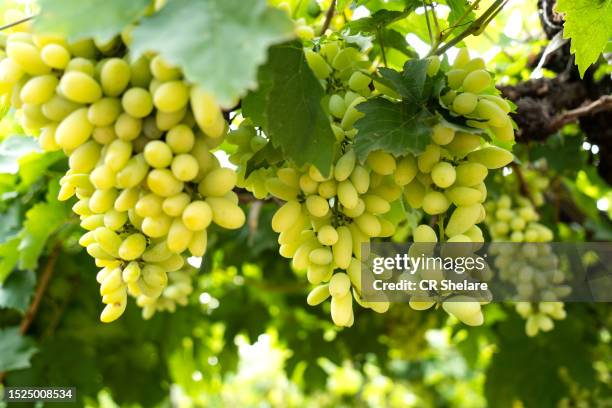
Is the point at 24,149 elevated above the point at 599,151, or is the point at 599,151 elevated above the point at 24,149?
the point at 24,149

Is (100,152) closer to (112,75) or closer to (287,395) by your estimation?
(112,75)

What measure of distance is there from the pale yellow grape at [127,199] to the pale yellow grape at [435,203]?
0.39 m

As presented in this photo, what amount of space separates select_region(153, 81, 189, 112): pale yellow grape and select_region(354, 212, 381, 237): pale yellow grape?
330mm

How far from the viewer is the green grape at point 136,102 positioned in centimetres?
65

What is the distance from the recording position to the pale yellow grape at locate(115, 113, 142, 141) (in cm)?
67

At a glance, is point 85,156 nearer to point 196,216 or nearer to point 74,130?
point 74,130

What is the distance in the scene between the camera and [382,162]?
0.82 m

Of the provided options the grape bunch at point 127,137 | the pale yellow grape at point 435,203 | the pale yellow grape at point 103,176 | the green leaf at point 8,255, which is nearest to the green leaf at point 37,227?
the green leaf at point 8,255

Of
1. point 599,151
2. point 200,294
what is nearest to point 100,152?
point 599,151

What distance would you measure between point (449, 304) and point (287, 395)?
6.68 meters

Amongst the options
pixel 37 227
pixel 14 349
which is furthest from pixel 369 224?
pixel 14 349

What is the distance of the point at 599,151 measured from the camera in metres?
1.85

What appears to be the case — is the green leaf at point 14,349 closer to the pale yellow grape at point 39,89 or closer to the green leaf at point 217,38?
the pale yellow grape at point 39,89

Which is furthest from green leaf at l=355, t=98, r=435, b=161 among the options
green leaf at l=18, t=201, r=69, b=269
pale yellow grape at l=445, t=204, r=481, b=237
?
green leaf at l=18, t=201, r=69, b=269
